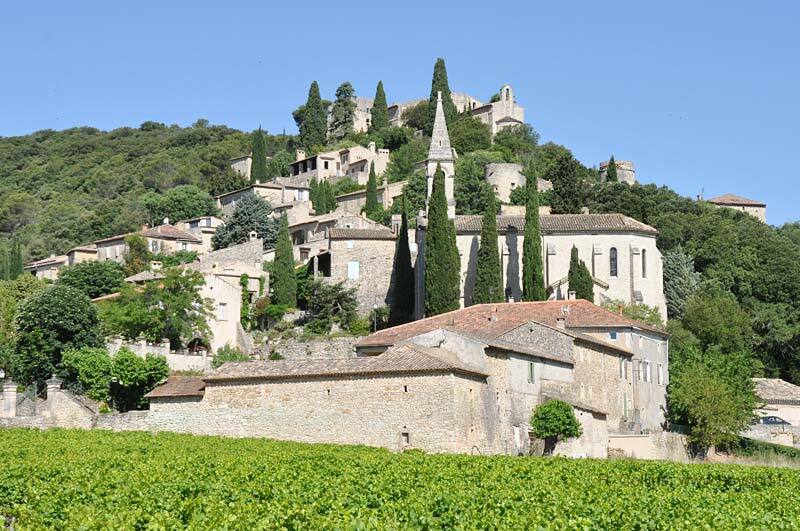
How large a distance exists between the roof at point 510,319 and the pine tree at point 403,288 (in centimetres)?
1263

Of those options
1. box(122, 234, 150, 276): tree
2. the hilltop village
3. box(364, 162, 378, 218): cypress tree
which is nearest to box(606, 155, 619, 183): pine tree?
the hilltop village

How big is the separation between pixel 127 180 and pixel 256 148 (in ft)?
75.8

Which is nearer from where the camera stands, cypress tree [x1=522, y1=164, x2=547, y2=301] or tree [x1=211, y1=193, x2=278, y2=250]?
cypress tree [x1=522, y1=164, x2=547, y2=301]

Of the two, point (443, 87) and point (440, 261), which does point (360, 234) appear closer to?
point (440, 261)

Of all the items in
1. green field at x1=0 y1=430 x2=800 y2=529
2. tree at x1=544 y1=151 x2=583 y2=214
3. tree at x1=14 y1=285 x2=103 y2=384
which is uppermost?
tree at x1=544 y1=151 x2=583 y2=214

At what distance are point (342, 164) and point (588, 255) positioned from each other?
43291 mm

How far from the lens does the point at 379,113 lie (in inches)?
5153

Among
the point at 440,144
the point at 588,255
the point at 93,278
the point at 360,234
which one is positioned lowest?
the point at 93,278

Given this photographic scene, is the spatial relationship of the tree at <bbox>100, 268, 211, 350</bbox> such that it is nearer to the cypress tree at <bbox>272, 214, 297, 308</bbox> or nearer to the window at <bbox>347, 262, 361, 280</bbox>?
the cypress tree at <bbox>272, 214, 297, 308</bbox>

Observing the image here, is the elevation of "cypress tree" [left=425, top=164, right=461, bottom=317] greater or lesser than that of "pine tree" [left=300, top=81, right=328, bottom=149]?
lesser

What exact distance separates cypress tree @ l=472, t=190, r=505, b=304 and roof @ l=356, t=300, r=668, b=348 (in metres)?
7.02

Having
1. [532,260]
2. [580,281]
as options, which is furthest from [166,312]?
[580,281]

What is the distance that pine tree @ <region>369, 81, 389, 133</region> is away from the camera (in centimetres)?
12975

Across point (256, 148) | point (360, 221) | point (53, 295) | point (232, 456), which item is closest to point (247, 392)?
point (232, 456)
